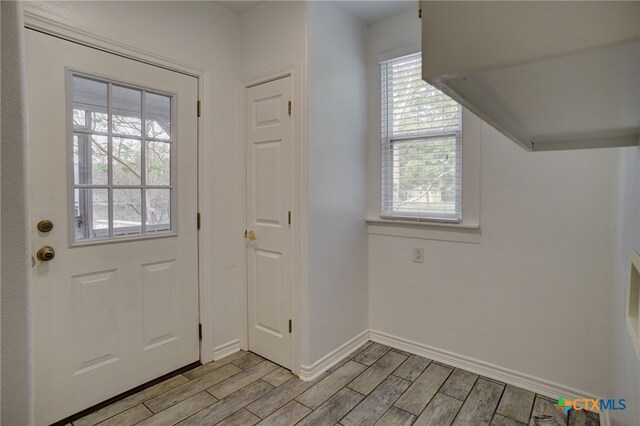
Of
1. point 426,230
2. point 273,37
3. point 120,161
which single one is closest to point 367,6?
point 273,37

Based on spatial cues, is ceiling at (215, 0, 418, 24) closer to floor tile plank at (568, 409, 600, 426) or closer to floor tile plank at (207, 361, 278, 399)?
floor tile plank at (207, 361, 278, 399)

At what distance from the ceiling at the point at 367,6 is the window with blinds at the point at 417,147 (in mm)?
340

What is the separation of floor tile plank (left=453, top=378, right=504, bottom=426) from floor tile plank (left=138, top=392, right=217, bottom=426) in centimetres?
141

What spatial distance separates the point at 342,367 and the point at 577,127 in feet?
6.68

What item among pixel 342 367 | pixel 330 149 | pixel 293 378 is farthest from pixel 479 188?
pixel 293 378

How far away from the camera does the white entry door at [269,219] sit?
2311 millimetres

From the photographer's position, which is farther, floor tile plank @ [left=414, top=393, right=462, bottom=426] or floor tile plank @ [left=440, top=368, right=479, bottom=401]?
floor tile plank @ [left=440, top=368, right=479, bottom=401]

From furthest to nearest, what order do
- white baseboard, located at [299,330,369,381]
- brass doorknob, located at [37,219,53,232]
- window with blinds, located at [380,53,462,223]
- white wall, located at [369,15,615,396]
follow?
window with blinds, located at [380,53,462,223]
white baseboard, located at [299,330,369,381]
white wall, located at [369,15,615,396]
brass doorknob, located at [37,219,53,232]

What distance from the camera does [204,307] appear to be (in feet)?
7.79

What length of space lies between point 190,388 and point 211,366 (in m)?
0.27

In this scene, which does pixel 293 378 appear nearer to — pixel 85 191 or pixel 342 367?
pixel 342 367

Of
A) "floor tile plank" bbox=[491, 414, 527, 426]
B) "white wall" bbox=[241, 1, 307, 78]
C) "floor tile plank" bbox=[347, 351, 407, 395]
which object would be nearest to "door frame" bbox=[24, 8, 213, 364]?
"white wall" bbox=[241, 1, 307, 78]

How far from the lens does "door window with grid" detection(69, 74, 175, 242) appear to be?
1812 millimetres

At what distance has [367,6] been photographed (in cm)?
242
